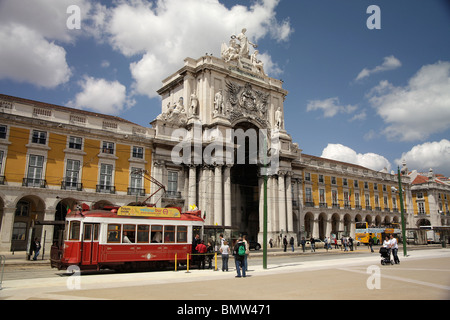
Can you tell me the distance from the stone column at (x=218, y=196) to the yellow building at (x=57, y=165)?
7498 mm

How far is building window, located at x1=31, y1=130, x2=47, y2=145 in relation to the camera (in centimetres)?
3228

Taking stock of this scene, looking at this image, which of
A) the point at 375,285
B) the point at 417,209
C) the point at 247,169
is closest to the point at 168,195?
the point at 247,169

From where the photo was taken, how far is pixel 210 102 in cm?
4253

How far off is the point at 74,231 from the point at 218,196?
23.6 meters

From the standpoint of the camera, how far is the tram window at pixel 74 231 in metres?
17.0

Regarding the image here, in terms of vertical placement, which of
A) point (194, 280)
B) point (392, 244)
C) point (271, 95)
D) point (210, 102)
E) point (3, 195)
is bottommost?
point (194, 280)

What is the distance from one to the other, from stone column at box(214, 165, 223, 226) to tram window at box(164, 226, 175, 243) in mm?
19644

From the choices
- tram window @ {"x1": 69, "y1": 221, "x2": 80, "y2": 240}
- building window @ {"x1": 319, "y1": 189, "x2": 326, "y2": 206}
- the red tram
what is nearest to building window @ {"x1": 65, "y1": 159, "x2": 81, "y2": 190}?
the red tram

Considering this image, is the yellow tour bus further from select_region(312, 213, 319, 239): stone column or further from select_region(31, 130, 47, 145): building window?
select_region(31, 130, 47, 145): building window

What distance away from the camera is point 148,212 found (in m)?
19.0

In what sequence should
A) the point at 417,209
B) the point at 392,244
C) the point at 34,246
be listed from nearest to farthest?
the point at 392,244
the point at 34,246
the point at 417,209

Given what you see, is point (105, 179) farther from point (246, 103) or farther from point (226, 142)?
point (246, 103)

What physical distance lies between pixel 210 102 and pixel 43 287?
107 ft
